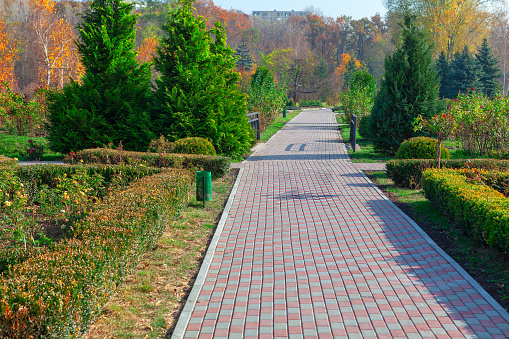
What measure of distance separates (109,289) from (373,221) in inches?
202

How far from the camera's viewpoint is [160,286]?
210 inches

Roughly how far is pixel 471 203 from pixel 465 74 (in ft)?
139

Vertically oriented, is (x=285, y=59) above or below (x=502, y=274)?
above

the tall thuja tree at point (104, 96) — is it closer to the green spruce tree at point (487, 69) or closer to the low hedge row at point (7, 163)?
the low hedge row at point (7, 163)

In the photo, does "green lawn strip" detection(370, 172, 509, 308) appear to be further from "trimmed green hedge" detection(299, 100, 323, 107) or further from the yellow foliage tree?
"trimmed green hedge" detection(299, 100, 323, 107)

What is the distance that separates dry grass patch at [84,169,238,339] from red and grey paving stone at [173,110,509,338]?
0.67ft

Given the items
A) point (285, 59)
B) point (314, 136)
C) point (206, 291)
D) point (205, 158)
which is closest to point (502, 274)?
point (206, 291)

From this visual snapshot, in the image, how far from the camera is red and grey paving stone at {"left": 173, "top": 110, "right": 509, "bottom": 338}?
4.32 metres

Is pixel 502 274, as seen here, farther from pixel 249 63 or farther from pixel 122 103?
pixel 249 63

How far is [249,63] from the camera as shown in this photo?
2697 inches

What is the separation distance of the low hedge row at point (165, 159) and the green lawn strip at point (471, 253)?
4651 mm

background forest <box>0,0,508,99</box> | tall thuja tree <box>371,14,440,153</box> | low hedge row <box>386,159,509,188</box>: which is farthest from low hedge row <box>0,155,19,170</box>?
background forest <box>0,0,508,99</box>

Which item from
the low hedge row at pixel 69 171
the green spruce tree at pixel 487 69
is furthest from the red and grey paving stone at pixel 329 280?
the green spruce tree at pixel 487 69

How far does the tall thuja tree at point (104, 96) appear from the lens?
46.5 feet
